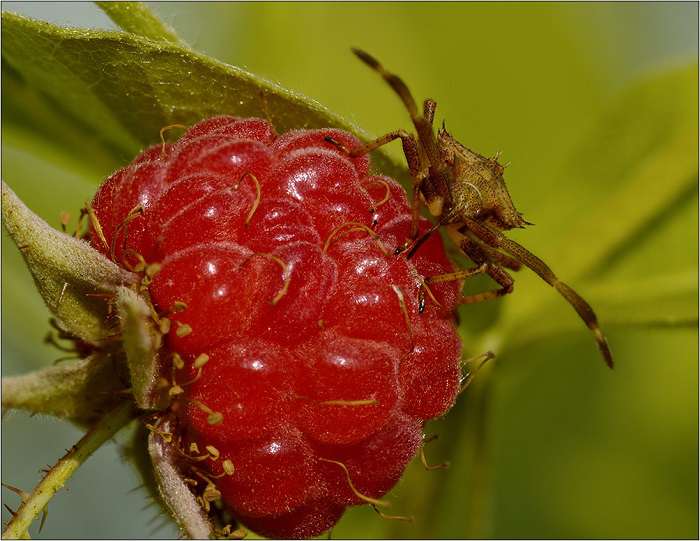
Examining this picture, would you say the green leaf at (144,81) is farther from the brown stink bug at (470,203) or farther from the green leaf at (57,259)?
the green leaf at (57,259)

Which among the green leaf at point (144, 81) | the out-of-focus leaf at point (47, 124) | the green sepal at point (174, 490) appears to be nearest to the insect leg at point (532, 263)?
the green leaf at point (144, 81)

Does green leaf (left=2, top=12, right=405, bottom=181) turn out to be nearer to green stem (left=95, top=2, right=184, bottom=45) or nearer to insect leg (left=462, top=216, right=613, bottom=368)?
green stem (left=95, top=2, right=184, bottom=45)

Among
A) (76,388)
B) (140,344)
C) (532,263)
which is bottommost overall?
(532,263)

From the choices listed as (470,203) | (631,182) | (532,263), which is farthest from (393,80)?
(631,182)

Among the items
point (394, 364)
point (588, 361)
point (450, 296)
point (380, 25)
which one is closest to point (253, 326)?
point (394, 364)

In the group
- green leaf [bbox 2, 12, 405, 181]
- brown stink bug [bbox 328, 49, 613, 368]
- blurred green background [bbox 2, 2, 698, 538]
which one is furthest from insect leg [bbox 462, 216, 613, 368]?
blurred green background [bbox 2, 2, 698, 538]

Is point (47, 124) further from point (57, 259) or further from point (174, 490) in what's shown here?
point (174, 490)
